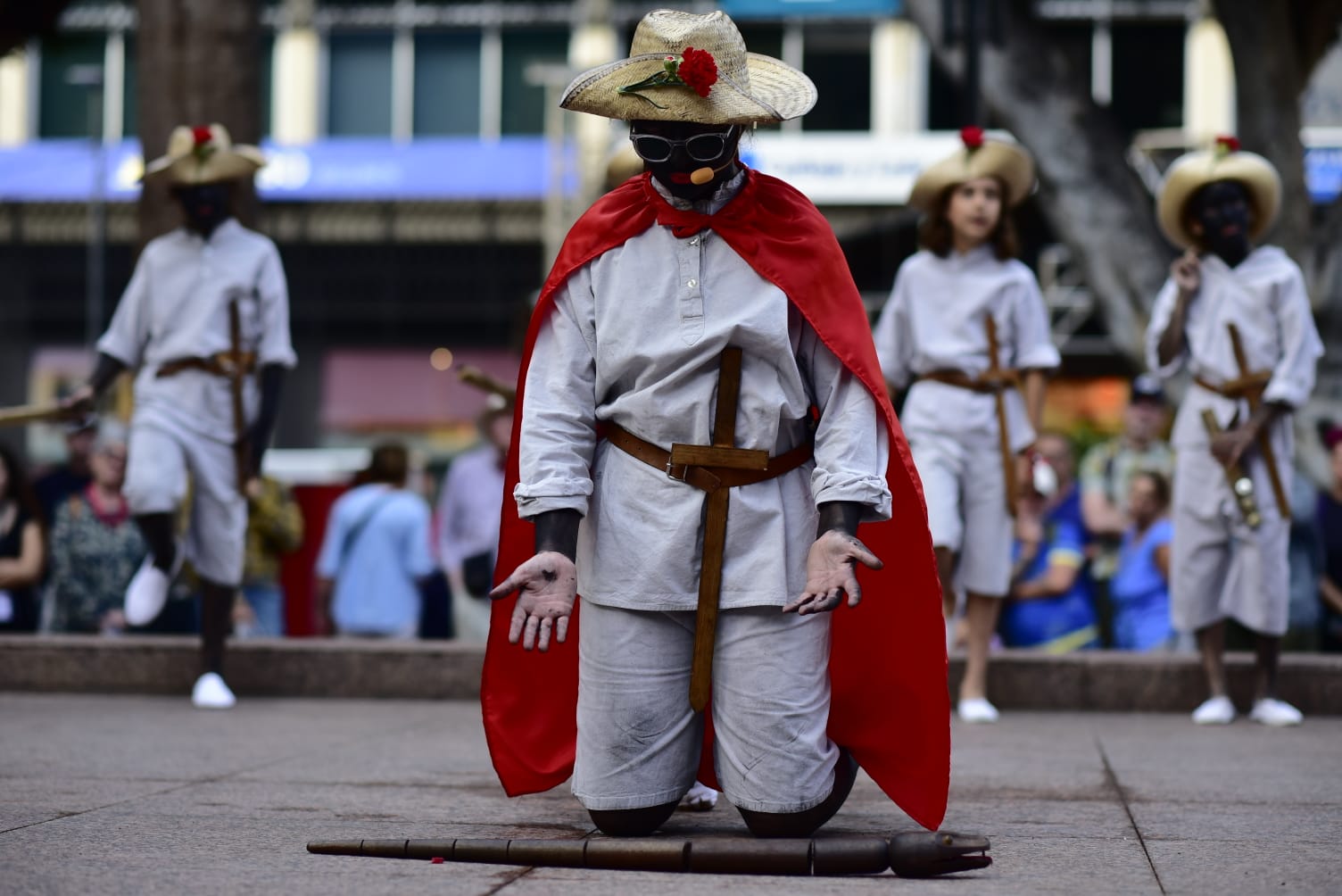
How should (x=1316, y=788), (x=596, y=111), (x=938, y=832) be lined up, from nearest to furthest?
(x=938, y=832)
(x=596, y=111)
(x=1316, y=788)

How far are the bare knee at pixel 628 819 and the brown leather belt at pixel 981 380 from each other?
132 inches

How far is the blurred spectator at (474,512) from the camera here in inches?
395

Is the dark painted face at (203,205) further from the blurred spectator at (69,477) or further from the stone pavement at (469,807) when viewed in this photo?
the blurred spectator at (69,477)

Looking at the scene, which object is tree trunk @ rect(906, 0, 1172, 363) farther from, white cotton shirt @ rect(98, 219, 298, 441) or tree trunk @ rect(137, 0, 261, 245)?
white cotton shirt @ rect(98, 219, 298, 441)

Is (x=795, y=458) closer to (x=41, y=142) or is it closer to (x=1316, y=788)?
(x=1316, y=788)

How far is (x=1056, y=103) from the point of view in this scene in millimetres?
11125

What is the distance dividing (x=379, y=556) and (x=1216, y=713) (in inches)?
180

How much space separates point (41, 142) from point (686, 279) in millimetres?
24612

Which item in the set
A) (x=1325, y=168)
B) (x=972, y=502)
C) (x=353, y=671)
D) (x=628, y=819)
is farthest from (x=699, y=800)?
(x=1325, y=168)

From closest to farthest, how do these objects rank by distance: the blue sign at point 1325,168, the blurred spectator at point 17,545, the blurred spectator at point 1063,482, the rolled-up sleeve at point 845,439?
the rolled-up sleeve at point 845,439 → the blurred spectator at point 17,545 → the blurred spectator at point 1063,482 → the blue sign at point 1325,168

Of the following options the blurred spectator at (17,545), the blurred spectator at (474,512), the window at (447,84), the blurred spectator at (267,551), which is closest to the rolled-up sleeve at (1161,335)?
the blurred spectator at (474,512)

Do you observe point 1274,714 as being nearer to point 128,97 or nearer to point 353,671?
point 353,671

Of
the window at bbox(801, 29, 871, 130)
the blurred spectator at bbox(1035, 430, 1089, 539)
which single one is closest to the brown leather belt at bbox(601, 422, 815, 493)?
the blurred spectator at bbox(1035, 430, 1089, 539)

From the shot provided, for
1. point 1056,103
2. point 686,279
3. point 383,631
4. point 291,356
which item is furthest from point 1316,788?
point 1056,103
